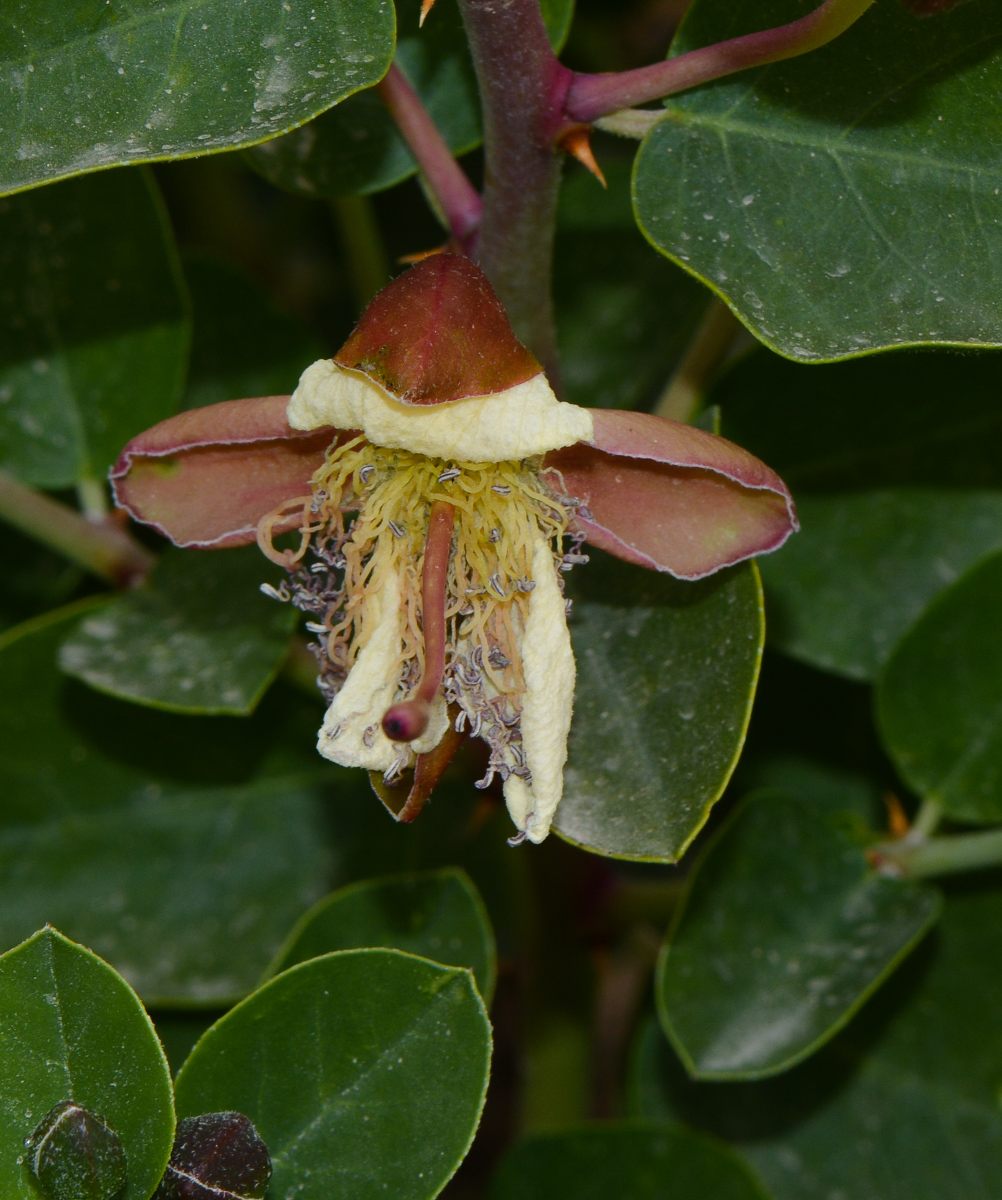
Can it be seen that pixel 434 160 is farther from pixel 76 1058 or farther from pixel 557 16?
pixel 76 1058

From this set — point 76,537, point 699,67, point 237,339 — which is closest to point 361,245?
point 237,339

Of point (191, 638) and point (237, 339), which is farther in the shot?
point (237, 339)

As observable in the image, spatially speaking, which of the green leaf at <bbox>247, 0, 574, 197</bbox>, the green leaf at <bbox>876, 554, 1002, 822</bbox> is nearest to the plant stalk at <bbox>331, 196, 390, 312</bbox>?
the green leaf at <bbox>247, 0, 574, 197</bbox>

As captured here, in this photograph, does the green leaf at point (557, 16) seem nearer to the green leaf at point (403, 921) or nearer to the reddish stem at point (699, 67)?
the reddish stem at point (699, 67)

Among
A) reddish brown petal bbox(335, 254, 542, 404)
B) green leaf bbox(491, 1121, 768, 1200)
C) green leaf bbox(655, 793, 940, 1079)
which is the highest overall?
reddish brown petal bbox(335, 254, 542, 404)

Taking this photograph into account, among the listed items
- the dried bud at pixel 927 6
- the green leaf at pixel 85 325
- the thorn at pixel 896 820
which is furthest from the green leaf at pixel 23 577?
the dried bud at pixel 927 6

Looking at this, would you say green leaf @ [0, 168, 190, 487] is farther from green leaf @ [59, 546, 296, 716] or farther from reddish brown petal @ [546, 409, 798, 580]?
reddish brown petal @ [546, 409, 798, 580]
